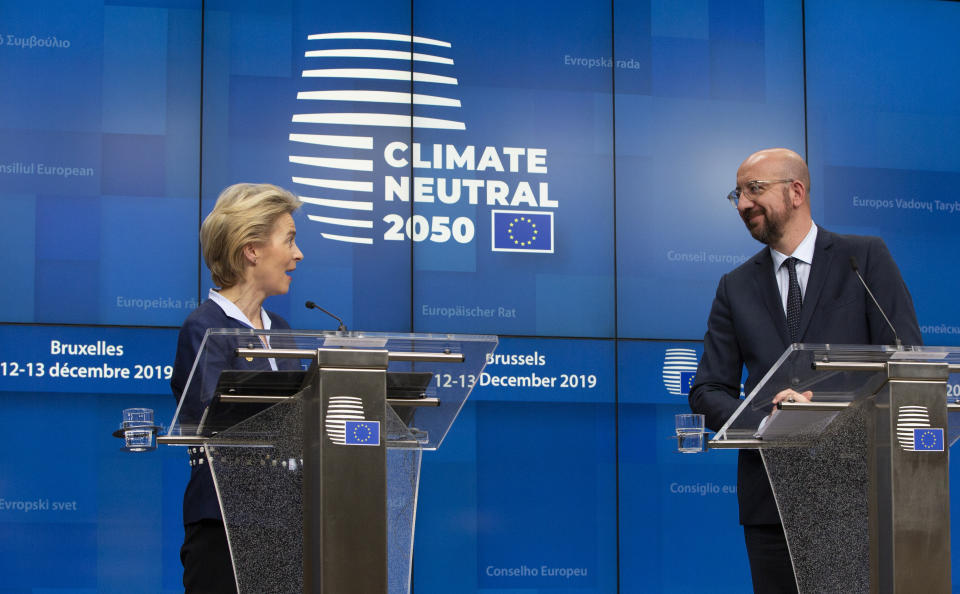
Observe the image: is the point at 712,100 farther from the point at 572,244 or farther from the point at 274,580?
the point at 274,580

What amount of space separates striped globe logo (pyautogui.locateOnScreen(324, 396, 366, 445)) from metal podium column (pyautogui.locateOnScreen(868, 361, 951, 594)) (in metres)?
1.02

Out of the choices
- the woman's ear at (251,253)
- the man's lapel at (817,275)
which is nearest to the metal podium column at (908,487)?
the man's lapel at (817,275)

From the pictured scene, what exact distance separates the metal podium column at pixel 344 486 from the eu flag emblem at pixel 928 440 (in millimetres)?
1033

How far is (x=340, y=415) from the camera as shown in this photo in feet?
6.40

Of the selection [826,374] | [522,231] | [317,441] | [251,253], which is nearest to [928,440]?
[826,374]

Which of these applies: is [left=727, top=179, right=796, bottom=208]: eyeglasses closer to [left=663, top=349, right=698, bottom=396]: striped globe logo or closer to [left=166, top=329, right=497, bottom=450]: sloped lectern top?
[left=166, top=329, right=497, bottom=450]: sloped lectern top

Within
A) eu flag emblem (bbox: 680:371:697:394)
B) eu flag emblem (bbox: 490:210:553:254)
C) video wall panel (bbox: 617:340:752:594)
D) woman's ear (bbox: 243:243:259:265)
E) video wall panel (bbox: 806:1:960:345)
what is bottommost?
video wall panel (bbox: 617:340:752:594)

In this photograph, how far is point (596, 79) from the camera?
547 centimetres

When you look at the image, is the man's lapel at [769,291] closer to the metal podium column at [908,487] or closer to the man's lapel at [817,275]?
the man's lapel at [817,275]

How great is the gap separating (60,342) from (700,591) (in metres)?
3.18

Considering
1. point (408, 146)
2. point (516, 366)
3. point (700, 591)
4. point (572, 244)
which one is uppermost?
point (408, 146)

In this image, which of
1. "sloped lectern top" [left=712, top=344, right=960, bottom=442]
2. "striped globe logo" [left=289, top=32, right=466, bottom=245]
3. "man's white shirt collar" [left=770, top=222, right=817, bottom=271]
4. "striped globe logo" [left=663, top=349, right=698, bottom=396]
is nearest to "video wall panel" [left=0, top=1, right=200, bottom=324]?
"striped globe logo" [left=289, top=32, right=466, bottom=245]

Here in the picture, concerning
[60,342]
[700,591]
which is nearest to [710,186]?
[700,591]

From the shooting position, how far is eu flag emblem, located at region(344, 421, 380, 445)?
1.95 metres
